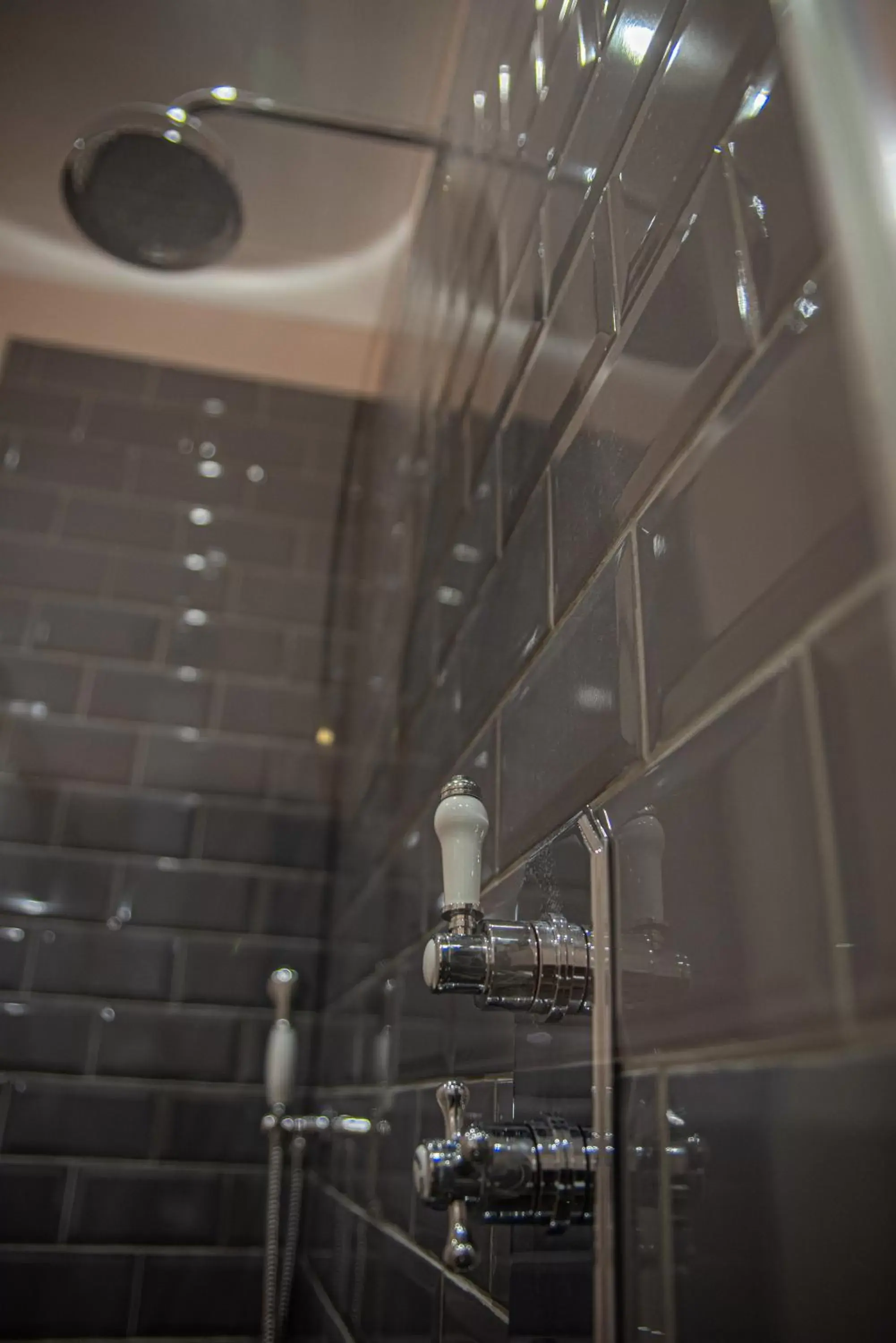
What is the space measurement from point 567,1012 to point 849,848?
0.22 m

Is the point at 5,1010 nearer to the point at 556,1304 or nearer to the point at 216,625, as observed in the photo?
the point at 216,625

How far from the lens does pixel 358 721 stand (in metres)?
1.55

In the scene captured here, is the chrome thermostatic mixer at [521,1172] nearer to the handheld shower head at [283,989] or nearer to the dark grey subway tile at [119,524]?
the handheld shower head at [283,989]

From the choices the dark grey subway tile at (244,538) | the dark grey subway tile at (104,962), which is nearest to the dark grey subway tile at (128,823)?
the dark grey subway tile at (104,962)

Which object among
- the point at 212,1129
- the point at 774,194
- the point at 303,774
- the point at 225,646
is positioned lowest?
the point at 212,1129

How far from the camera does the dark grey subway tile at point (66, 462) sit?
178 cm

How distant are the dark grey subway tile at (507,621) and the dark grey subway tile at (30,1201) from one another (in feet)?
3.44

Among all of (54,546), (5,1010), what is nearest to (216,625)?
(54,546)

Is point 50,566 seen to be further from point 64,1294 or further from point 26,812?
point 64,1294

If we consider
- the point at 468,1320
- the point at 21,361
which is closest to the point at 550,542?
the point at 468,1320

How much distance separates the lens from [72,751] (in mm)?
1636

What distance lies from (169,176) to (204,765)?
85 centimetres

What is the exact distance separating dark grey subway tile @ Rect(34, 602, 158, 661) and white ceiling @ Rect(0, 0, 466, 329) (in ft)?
2.07

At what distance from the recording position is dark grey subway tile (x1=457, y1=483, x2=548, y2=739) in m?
0.62
